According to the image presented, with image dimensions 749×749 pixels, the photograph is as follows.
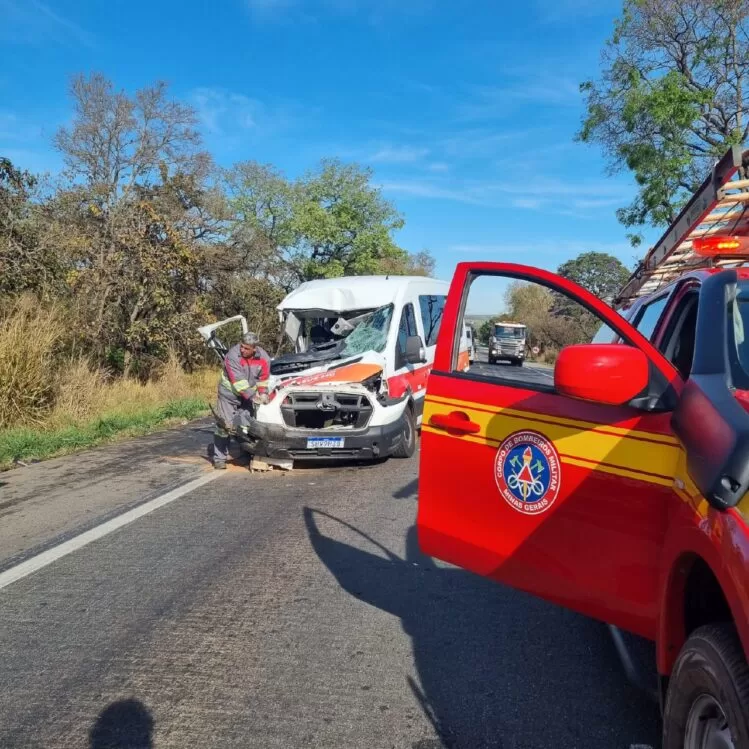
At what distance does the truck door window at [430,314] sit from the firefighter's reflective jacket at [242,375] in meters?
2.47

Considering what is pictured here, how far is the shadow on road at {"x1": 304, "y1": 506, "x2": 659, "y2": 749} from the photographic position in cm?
274

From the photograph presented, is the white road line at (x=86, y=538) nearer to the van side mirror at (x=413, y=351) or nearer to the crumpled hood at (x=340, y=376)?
the crumpled hood at (x=340, y=376)

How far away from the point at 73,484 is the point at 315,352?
3.37 m

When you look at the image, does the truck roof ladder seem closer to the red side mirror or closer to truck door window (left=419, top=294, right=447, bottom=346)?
the red side mirror

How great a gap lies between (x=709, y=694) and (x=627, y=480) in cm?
74

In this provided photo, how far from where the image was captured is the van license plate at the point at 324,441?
762cm

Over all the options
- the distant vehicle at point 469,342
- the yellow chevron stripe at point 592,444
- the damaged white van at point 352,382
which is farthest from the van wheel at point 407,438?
the yellow chevron stripe at point 592,444

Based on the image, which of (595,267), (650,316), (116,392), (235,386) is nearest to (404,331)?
(235,386)

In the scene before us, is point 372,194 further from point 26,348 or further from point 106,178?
point 26,348

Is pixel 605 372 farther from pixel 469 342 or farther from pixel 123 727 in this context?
pixel 123 727

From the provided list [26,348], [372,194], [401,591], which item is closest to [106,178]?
[372,194]

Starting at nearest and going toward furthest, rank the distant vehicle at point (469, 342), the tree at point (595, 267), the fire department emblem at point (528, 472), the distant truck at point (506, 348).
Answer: the fire department emblem at point (528, 472)
the distant vehicle at point (469, 342)
the distant truck at point (506, 348)
the tree at point (595, 267)

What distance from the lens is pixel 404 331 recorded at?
9.02 meters

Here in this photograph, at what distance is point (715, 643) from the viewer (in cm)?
183
